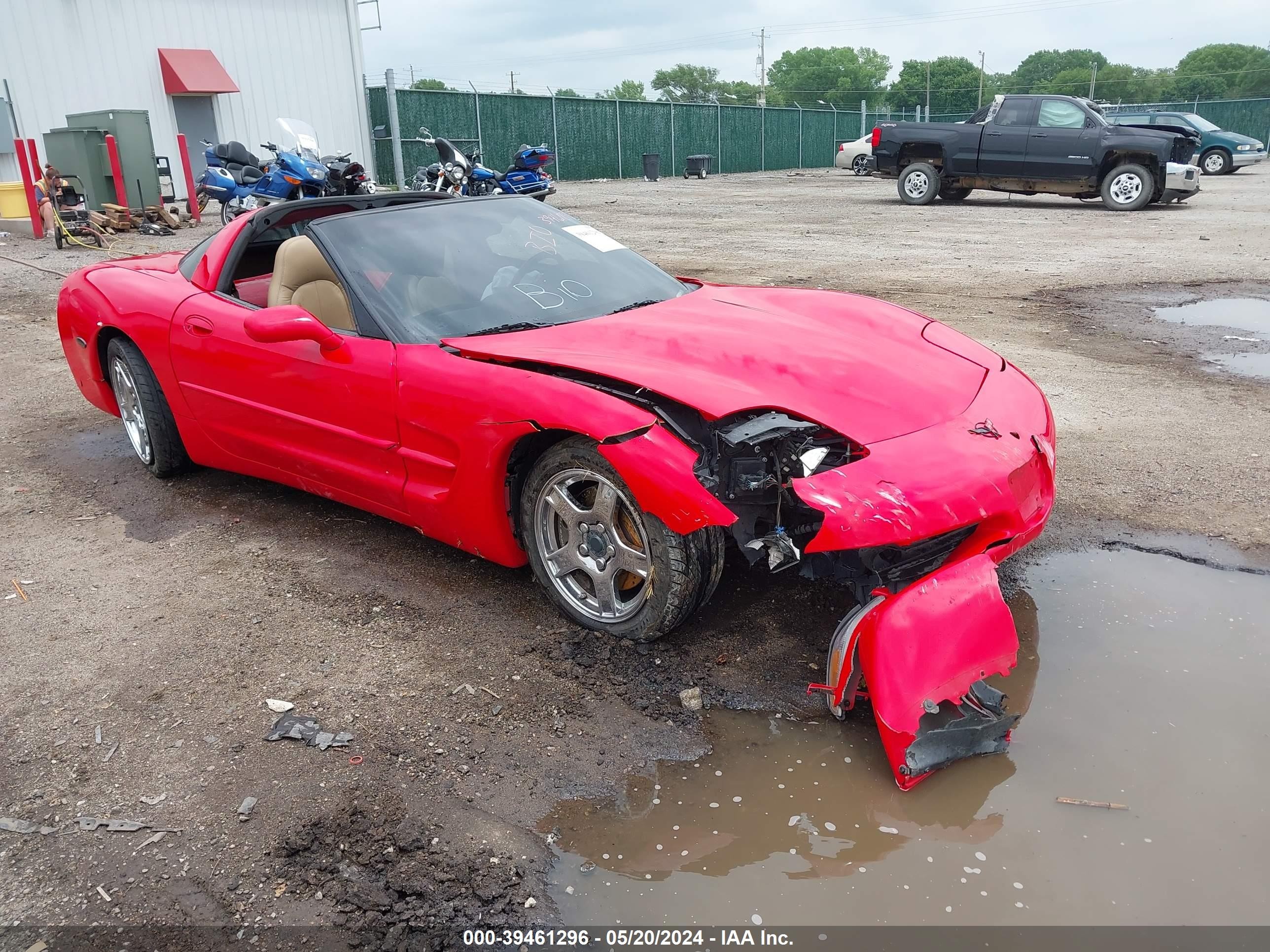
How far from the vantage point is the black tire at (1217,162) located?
2417cm

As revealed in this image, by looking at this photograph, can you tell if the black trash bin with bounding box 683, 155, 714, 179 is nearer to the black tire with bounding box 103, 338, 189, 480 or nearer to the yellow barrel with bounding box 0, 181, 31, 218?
the yellow barrel with bounding box 0, 181, 31, 218

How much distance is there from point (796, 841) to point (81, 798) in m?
1.78

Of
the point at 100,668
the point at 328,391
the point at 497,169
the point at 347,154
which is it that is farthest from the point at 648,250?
the point at 497,169

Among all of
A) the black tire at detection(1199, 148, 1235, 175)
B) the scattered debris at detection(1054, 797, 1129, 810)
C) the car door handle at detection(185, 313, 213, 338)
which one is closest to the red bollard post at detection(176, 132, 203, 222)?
the car door handle at detection(185, 313, 213, 338)

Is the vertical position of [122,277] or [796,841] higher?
[122,277]

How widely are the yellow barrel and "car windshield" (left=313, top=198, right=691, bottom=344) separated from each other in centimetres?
1359

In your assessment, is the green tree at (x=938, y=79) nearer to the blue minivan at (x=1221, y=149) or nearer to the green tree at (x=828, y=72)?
the green tree at (x=828, y=72)

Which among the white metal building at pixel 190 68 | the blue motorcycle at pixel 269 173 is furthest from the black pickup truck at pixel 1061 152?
the white metal building at pixel 190 68

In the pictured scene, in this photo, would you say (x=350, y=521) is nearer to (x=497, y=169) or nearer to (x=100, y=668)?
(x=100, y=668)

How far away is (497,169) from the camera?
25172 mm

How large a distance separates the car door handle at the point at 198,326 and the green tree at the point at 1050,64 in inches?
4567

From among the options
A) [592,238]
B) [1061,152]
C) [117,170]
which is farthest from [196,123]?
[592,238]

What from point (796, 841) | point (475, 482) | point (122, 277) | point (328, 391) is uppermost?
point (122, 277)

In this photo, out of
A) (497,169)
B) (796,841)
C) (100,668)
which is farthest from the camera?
(497,169)
